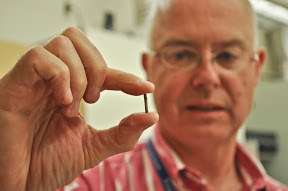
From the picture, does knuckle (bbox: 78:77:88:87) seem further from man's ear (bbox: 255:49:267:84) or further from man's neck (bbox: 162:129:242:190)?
man's ear (bbox: 255:49:267:84)

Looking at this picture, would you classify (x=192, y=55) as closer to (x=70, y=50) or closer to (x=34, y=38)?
(x=70, y=50)

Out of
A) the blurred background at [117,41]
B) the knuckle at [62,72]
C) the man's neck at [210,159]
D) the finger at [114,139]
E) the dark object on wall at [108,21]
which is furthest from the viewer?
the dark object on wall at [108,21]

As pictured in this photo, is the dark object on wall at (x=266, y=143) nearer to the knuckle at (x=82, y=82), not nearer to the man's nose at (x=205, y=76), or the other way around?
the man's nose at (x=205, y=76)

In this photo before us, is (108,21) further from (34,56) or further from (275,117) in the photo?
(34,56)

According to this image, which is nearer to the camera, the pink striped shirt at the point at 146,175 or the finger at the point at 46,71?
the finger at the point at 46,71

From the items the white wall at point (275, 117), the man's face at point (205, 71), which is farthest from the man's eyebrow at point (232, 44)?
the white wall at point (275, 117)

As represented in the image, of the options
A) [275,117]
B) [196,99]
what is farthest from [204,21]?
[275,117]

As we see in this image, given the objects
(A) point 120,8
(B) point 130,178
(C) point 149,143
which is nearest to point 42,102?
(B) point 130,178
